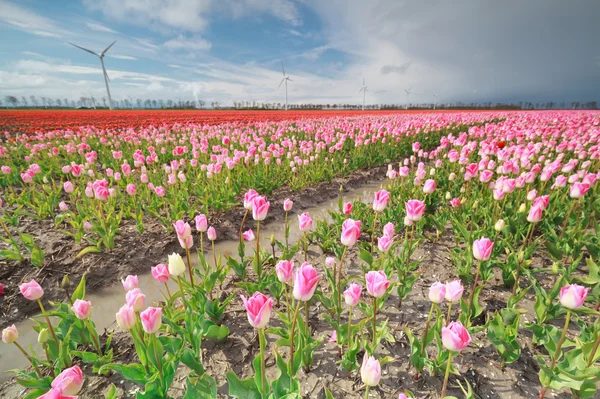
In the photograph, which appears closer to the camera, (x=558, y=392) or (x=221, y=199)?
(x=558, y=392)

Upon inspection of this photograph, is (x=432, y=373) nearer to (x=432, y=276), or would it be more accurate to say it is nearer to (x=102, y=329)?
(x=432, y=276)

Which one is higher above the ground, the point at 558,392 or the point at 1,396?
the point at 558,392

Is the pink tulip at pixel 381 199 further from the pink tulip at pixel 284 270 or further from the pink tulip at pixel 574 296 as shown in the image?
the pink tulip at pixel 574 296

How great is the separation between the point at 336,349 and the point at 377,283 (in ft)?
3.53

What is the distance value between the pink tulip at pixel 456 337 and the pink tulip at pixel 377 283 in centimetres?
38

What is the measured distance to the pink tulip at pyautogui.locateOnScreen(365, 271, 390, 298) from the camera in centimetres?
170

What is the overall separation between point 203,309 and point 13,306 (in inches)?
95.4

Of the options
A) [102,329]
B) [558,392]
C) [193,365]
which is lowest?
[102,329]

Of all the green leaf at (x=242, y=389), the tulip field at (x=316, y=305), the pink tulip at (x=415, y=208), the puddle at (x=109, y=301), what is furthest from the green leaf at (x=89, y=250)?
the pink tulip at (x=415, y=208)

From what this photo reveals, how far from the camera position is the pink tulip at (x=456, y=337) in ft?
4.64

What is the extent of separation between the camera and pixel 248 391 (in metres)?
1.64

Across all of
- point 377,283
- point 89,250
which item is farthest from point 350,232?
point 89,250

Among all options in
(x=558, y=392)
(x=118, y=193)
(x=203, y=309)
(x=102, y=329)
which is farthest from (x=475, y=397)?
(x=118, y=193)

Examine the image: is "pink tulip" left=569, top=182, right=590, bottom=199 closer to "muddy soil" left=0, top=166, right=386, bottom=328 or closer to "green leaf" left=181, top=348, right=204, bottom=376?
"green leaf" left=181, top=348, right=204, bottom=376
